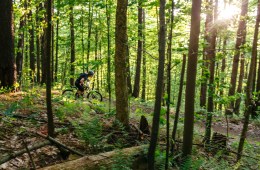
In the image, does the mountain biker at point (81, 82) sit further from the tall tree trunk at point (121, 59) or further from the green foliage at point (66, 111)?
the tall tree trunk at point (121, 59)

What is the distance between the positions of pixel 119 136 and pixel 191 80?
2.46 metres

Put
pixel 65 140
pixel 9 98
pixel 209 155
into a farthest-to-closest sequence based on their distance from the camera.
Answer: pixel 9 98, pixel 209 155, pixel 65 140

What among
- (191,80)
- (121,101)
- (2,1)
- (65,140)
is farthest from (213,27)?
(2,1)

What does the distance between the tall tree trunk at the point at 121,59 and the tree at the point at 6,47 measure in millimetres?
4138

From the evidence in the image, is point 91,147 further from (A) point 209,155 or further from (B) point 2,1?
(B) point 2,1

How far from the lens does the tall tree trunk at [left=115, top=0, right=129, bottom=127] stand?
6203 millimetres

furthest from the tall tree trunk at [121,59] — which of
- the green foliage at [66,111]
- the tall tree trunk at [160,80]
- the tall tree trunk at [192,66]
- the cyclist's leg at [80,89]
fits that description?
the cyclist's leg at [80,89]

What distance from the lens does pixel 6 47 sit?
27.8 ft

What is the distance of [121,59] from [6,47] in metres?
4.45

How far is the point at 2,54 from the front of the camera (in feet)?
27.6

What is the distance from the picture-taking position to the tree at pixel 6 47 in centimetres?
841

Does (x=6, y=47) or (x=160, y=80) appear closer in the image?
(x=160, y=80)

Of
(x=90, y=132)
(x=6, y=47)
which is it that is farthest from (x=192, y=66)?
(x=6, y=47)

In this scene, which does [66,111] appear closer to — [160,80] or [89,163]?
[89,163]
